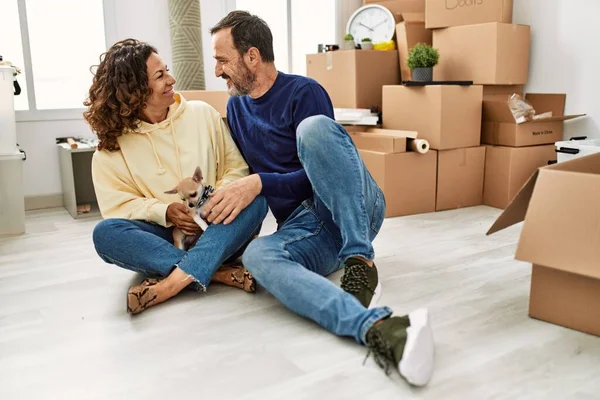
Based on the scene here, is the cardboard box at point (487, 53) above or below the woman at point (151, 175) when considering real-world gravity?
above

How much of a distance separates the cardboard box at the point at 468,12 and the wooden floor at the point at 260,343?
1.45 m

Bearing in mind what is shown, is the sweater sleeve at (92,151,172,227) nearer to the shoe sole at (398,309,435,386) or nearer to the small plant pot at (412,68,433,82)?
the shoe sole at (398,309,435,386)

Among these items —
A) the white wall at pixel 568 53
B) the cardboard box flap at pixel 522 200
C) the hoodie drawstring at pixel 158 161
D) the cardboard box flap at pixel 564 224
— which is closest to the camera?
the cardboard box flap at pixel 564 224

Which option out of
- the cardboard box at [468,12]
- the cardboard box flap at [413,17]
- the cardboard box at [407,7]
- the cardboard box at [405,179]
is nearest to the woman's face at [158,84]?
the cardboard box at [405,179]

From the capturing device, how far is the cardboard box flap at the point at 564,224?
49.6 inches

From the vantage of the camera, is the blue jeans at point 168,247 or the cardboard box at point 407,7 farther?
the cardboard box at point 407,7

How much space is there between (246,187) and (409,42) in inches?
76.9

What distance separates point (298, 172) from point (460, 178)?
141 centimetres

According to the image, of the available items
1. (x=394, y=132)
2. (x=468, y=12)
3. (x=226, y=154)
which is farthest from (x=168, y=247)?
(x=468, y=12)

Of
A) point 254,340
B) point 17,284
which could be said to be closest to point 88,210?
point 17,284

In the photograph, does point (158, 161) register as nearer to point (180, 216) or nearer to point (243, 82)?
point (180, 216)

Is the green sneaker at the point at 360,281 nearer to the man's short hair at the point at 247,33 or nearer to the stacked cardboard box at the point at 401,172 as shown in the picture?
the man's short hair at the point at 247,33

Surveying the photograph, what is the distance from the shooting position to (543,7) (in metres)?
2.87

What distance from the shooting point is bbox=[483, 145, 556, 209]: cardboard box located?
8.90ft
